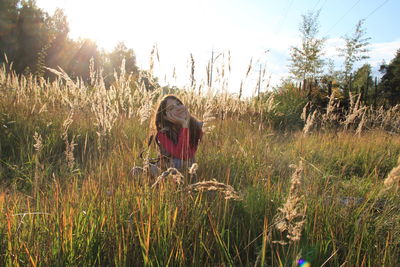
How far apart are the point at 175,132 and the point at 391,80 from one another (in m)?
27.8

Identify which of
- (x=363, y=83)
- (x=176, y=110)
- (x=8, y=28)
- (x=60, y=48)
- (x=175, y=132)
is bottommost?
(x=175, y=132)

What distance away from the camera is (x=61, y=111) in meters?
5.12

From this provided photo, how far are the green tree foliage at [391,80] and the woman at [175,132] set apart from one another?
25.5 meters

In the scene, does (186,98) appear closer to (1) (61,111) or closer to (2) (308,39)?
(1) (61,111)

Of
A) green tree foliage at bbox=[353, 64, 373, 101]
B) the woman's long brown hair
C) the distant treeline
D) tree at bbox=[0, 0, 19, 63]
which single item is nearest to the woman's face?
the woman's long brown hair

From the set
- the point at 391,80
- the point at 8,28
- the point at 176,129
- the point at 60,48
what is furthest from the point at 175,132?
the point at 60,48

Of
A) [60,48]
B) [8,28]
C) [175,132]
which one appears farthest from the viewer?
[60,48]

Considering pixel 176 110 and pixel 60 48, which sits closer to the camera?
pixel 176 110

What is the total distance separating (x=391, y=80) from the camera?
26.1m

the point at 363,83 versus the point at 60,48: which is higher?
the point at 60,48

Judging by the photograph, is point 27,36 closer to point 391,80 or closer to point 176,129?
point 176,129

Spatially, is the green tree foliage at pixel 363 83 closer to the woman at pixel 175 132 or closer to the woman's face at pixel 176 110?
the woman at pixel 175 132

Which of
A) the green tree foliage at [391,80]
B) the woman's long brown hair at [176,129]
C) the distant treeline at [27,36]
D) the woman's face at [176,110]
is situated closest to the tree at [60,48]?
the distant treeline at [27,36]

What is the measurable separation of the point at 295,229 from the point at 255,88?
12.0 feet
